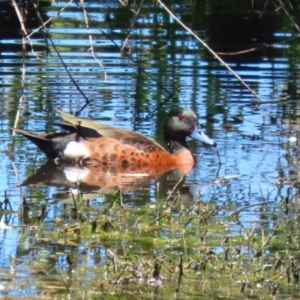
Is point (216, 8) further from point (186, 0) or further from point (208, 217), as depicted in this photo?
point (208, 217)

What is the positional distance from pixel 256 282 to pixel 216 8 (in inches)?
579

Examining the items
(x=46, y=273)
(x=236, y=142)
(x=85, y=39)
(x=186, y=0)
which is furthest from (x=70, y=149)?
(x=186, y=0)

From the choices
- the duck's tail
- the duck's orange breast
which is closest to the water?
the duck's tail

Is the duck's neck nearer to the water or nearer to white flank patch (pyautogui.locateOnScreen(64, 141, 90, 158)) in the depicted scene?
the water

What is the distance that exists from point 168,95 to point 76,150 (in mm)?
3060

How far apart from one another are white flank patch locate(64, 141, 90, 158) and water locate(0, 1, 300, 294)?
278mm

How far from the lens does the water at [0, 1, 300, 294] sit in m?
9.52

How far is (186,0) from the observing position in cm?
2111

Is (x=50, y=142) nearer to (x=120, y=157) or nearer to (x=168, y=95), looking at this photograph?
(x=120, y=157)

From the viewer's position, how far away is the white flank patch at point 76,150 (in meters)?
10.8

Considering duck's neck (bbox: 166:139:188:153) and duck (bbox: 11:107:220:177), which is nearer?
duck (bbox: 11:107:220:177)

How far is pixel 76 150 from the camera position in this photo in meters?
10.8

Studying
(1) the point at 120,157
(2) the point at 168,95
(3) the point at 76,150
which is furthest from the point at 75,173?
(2) the point at 168,95

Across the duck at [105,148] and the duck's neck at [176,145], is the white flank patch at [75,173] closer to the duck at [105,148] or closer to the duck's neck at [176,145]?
the duck at [105,148]
